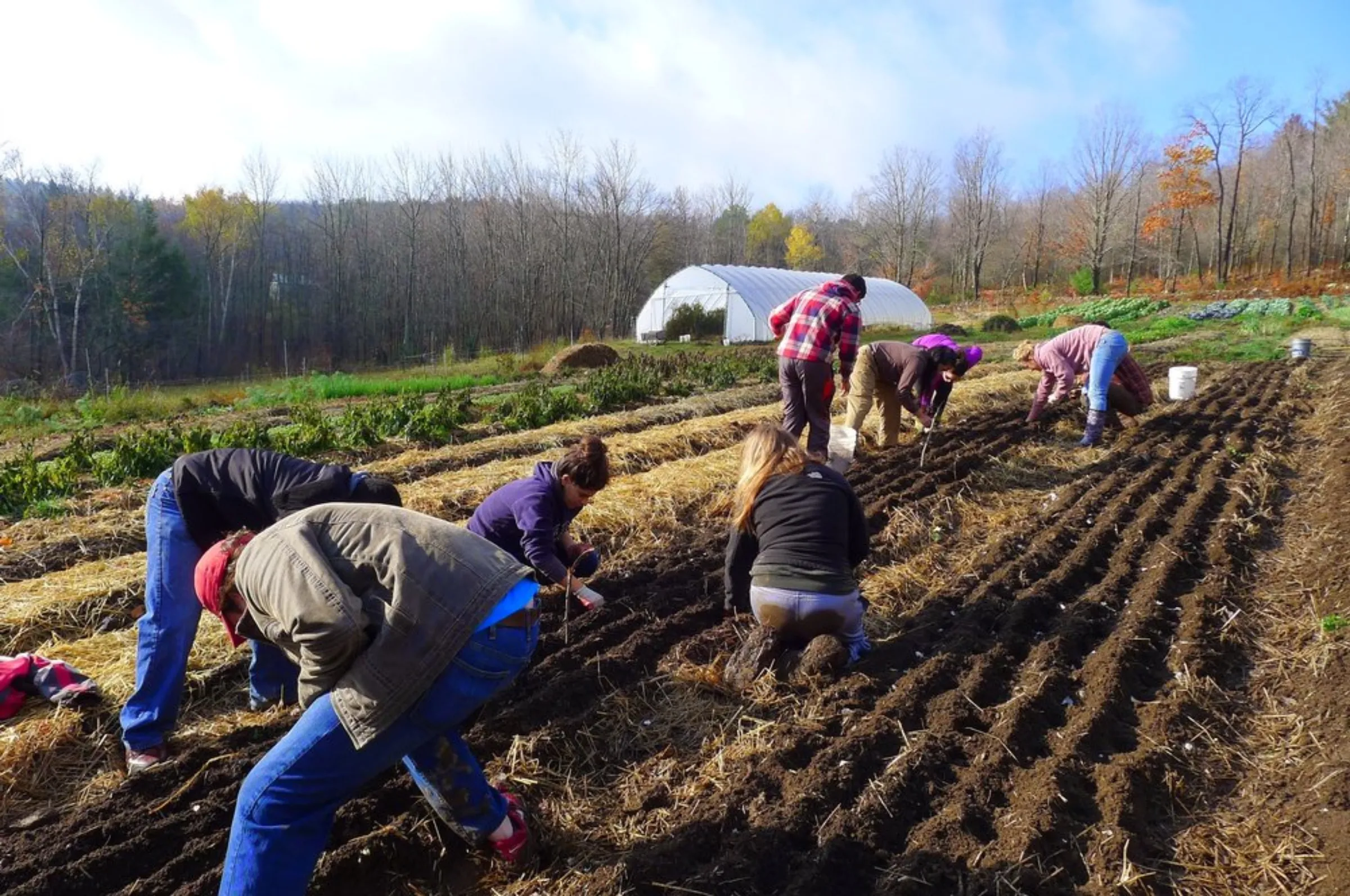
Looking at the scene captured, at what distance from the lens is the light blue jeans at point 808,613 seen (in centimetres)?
392

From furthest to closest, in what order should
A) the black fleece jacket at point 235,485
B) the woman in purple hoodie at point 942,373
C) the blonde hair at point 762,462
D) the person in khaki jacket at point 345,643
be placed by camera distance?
the woman in purple hoodie at point 942,373, the blonde hair at point 762,462, the black fleece jacket at point 235,485, the person in khaki jacket at point 345,643

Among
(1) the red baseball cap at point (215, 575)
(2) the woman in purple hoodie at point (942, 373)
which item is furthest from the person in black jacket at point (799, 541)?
(2) the woman in purple hoodie at point (942, 373)

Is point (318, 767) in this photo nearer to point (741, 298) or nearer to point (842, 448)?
point (842, 448)

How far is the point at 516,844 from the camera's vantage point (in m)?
2.72

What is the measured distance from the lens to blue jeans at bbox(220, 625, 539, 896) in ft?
6.93

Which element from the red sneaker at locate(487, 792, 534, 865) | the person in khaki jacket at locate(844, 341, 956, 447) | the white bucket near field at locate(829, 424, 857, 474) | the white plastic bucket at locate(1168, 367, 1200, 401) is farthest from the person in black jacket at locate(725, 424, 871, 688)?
the white plastic bucket at locate(1168, 367, 1200, 401)

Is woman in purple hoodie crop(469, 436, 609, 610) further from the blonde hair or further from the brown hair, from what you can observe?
the blonde hair

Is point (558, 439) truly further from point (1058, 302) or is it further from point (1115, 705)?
point (1058, 302)

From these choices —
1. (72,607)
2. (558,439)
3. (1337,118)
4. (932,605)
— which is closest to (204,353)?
(558,439)

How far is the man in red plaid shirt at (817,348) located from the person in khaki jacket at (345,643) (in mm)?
5174

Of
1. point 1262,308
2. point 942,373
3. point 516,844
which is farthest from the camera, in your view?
point 1262,308

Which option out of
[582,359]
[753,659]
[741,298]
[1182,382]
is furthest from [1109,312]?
[753,659]

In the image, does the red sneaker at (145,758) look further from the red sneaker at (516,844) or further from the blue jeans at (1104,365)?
the blue jeans at (1104,365)

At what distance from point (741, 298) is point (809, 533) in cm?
2532
